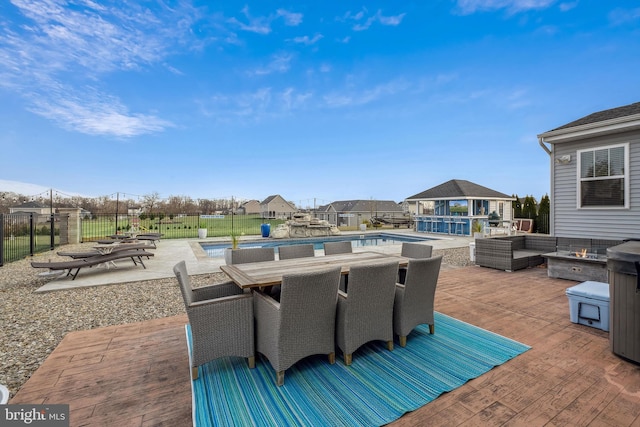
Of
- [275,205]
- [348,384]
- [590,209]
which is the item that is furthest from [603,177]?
[275,205]

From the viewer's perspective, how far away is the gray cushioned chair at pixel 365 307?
2.30 metres

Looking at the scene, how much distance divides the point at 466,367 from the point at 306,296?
1.52 m

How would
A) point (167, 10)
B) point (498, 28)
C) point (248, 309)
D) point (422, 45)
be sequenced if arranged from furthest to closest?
point (422, 45) → point (498, 28) → point (167, 10) → point (248, 309)

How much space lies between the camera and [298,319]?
210cm

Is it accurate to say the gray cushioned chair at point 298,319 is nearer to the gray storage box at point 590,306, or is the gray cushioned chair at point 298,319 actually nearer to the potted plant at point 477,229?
the gray storage box at point 590,306

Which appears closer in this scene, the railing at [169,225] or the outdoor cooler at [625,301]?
the outdoor cooler at [625,301]

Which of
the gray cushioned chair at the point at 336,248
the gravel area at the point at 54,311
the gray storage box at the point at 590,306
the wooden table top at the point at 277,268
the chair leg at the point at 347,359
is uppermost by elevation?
the gray cushioned chair at the point at 336,248

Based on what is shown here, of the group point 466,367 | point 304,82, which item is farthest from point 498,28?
point 466,367

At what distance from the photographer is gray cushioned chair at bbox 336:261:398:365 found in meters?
2.30

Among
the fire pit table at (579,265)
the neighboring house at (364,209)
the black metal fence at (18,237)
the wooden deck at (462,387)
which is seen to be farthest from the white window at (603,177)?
the neighboring house at (364,209)

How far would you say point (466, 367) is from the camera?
2309mm

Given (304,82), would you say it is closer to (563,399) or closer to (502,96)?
(502,96)

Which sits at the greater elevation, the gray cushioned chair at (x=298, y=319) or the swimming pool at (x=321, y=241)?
the gray cushioned chair at (x=298, y=319)

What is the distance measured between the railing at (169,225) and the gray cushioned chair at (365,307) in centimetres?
1154
